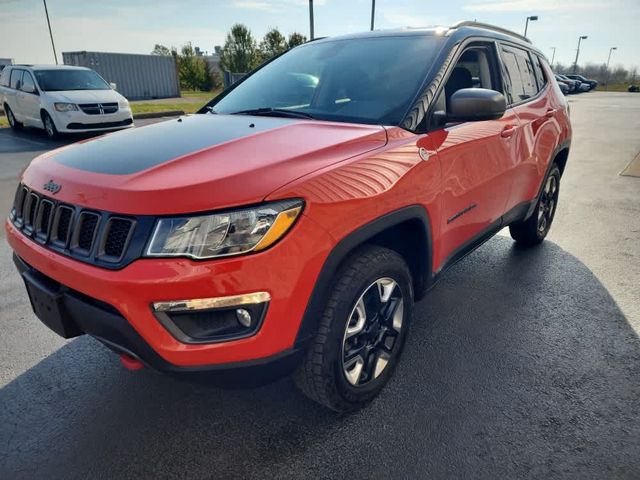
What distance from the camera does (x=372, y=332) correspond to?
222 centimetres

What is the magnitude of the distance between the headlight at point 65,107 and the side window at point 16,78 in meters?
2.14

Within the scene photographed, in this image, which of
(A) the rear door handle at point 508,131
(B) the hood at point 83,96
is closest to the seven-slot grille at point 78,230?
(A) the rear door handle at point 508,131

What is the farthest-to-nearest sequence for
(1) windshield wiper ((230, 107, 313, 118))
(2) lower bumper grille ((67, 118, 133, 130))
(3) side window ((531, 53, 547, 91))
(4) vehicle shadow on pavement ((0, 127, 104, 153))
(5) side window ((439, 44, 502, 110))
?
1. (2) lower bumper grille ((67, 118, 133, 130))
2. (4) vehicle shadow on pavement ((0, 127, 104, 153))
3. (3) side window ((531, 53, 547, 91))
4. (5) side window ((439, 44, 502, 110))
5. (1) windshield wiper ((230, 107, 313, 118))

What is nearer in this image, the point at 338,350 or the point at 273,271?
the point at 273,271

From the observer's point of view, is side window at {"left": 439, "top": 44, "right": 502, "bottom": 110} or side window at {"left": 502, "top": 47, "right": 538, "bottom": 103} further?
side window at {"left": 502, "top": 47, "right": 538, "bottom": 103}

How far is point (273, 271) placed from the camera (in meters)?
1.61

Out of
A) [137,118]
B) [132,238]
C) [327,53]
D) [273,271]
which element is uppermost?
[327,53]

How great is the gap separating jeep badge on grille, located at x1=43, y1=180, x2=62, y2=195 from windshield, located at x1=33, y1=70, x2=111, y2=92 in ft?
34.4

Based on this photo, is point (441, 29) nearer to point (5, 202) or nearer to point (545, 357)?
point (545, 357)

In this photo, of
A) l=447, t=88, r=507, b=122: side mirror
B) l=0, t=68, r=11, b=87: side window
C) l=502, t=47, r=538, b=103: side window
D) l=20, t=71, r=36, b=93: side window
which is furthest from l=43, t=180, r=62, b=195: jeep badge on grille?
l=0, t=68, r=11, b=87: side window

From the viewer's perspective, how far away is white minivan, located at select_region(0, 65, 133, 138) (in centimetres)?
1013

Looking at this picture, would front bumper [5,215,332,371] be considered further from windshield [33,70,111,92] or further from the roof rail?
windshield [33,70,111,92]

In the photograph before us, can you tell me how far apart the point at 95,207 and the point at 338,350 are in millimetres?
1106

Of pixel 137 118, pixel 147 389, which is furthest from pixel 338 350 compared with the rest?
pixel 137 118
